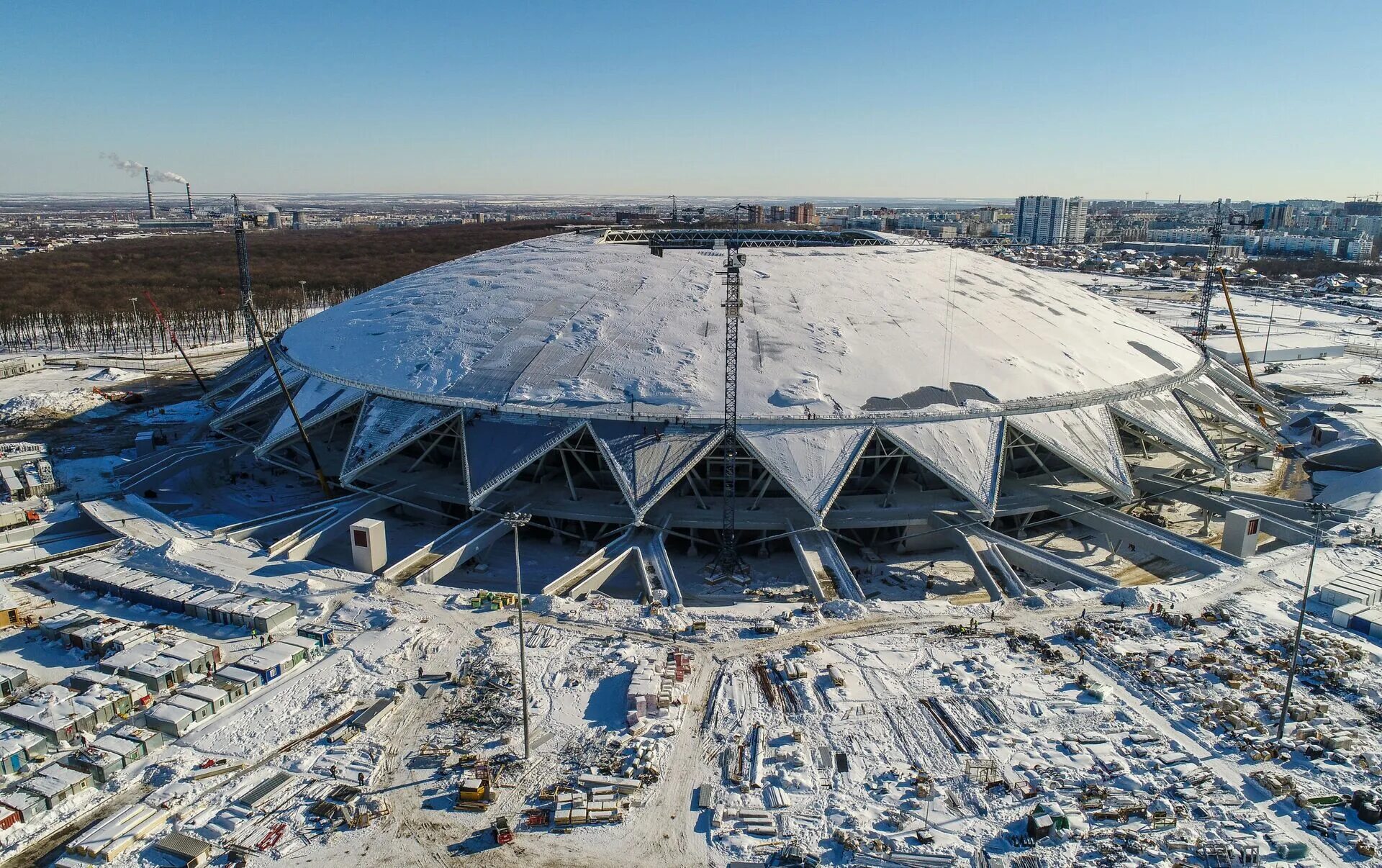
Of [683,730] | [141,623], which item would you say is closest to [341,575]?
[141,623]

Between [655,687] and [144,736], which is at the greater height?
[655,687]

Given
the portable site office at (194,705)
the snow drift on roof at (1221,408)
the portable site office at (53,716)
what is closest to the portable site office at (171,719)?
the portable site office at (194,705)

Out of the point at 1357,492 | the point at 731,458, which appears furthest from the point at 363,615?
the point at 1357,492

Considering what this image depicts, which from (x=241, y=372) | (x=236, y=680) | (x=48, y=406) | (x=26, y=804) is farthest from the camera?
(x=48, y=406)

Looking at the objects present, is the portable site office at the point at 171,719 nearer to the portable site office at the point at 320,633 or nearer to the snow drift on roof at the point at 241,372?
the portable site office at the point at 320,633

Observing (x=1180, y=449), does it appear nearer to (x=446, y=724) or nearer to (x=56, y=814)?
(x=446, y=724)

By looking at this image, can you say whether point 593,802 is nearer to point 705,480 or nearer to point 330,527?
point 705,480

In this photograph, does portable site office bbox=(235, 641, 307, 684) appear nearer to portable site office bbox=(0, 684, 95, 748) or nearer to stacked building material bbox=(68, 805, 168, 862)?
portable site office bbox=(0, 684, 95, 748)
